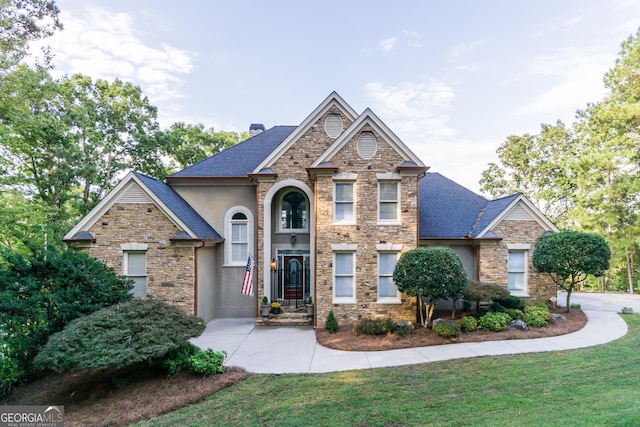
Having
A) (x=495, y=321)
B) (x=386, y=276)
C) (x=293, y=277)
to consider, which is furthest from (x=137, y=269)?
(x=495, y=321)

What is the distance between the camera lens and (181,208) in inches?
470

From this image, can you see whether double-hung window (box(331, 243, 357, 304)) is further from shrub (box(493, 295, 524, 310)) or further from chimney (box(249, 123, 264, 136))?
chimney (box(249, 123, 264, 136))

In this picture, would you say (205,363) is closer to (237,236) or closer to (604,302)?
(237,236)

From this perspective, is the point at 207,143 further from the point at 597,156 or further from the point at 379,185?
the point at 597,156

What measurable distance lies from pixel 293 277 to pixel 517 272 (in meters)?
9.98

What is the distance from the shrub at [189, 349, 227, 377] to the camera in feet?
22.6

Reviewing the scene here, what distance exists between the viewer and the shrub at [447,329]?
927 centimetres

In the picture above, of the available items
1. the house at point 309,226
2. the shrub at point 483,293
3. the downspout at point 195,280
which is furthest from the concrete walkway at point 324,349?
the shrub at point 483,293

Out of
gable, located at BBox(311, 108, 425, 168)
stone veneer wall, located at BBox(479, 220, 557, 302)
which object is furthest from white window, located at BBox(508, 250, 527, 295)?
gable, located at BBox(311, 108, 425, 168)

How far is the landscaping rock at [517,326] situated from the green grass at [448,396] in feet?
7.62

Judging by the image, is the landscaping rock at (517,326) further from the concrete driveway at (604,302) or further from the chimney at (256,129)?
the chimney at (256,129)

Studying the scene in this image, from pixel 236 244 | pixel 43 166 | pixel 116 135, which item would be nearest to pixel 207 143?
pixel 116 135

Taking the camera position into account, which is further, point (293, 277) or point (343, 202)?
point (293, 277)

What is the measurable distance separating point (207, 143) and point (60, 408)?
23.3 metres
